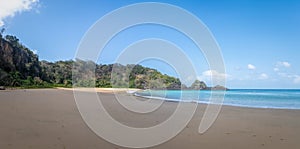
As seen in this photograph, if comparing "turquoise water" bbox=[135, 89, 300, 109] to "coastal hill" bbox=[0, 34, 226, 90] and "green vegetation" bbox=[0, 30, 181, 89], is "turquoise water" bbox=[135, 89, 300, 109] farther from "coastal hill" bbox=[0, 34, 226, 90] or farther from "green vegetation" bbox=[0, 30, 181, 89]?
"green vegetation" bbox=[0, 30, 181, 89]

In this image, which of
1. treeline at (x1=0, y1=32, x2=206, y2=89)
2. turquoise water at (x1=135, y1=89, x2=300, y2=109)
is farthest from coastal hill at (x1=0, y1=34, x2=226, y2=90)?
turquoise water at (x1=135, y1=89, x2=300, y2=109)

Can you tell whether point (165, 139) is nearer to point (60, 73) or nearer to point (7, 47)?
point (7, 47)

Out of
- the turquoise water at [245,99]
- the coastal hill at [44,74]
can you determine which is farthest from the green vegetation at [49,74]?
the turquoise water at [245,99]

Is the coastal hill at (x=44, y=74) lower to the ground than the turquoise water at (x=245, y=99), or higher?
higher

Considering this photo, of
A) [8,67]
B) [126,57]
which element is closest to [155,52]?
[126,57]

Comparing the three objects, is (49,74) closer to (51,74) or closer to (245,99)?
(51,74)

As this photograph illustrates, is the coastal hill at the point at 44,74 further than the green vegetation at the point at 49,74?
No

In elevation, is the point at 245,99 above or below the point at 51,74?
below

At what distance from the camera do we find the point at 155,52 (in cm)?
1091

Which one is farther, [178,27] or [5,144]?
[178,27]

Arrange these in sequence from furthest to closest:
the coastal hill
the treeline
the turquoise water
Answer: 1. the treeline
2. the coastal hill
3. the turquoise water

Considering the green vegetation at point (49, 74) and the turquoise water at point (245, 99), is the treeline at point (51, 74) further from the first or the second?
the turquoise water at point (245, 99)

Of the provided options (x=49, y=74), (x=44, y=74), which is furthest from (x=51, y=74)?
(x=44, y=74)

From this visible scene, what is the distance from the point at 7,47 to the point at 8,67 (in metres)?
4.09
